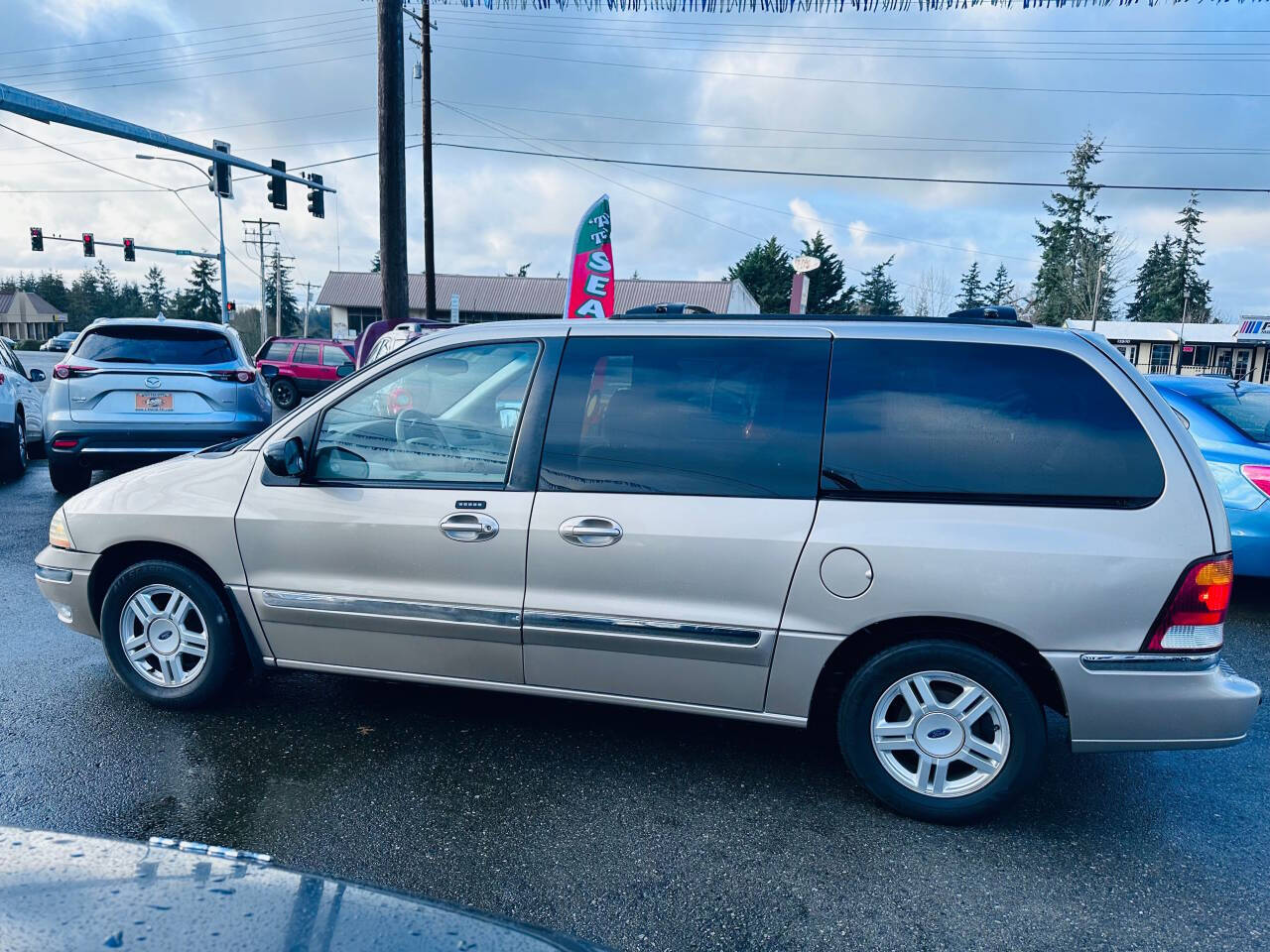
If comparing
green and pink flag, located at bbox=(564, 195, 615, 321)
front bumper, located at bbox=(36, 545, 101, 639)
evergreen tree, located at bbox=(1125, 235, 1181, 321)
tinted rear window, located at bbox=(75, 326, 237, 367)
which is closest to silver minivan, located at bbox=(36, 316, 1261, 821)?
front bumper, located at bbox=(36, 545, 101, 639)

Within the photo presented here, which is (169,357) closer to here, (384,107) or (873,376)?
(384,107)

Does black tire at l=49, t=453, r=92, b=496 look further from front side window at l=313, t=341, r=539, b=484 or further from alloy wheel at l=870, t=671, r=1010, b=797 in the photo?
alloy wheel at l=870, t=671, r=1010, b=797

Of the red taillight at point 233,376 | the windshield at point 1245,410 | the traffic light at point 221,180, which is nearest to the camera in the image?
the windshield at point 1245,410

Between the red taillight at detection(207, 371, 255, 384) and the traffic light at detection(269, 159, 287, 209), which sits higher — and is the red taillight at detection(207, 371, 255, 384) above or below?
below

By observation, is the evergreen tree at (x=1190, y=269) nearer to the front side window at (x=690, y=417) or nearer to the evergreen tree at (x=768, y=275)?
the evergreen tree at (x=768, y=275)

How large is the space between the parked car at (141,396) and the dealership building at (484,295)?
35.6 m

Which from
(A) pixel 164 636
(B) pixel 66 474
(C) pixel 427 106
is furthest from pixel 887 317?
(C) pixel 427 106

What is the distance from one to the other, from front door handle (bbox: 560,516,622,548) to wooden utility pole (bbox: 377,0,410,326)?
9.90 m

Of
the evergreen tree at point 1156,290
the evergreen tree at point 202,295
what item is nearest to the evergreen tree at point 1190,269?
the evergreen tree at point 1156,290

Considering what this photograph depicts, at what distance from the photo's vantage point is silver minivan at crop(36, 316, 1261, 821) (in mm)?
2818

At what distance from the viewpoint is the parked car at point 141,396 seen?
7676 millimetres

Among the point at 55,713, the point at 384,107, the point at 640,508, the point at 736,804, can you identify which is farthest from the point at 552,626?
the point at 384,107

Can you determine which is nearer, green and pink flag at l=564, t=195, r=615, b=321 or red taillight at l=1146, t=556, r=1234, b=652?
red taillight at l=1146, t=556, r=1234, b=652

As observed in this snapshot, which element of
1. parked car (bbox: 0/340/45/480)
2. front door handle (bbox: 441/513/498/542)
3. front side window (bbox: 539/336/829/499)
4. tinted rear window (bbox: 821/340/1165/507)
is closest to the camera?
tinted rear window (bbox: 821/340/1165/507)
